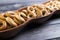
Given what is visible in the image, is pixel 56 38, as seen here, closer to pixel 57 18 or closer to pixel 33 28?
pixel 33 28

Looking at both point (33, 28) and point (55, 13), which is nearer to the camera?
point (33, 28)

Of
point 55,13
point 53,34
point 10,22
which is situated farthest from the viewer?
point 55,13

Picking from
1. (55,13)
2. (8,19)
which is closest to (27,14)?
(8,19)

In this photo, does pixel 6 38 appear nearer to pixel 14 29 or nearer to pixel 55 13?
pixel 14 29

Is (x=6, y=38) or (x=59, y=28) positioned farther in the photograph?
(x=59, y=28)

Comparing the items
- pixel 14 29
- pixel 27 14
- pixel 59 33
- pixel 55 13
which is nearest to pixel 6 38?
pixel 14 29

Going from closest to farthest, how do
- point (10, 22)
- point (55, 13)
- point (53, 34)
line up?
1. point (10, 22)
2. point (53, 34)
3. point (55, 13)

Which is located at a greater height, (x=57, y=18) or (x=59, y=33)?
(x=57, y=18)

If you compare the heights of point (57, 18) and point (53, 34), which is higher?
point (57, 18)

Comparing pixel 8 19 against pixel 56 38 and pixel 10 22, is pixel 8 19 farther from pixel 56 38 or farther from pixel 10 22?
pixel 56 38
